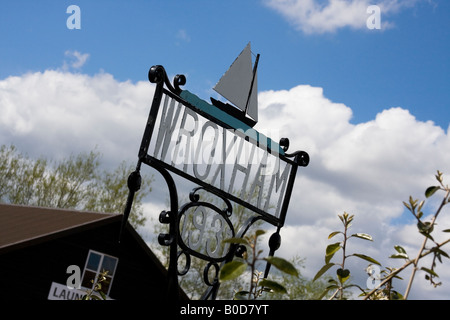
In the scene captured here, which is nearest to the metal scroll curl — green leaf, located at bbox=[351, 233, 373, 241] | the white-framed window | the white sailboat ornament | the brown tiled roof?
the white sailboat ornament

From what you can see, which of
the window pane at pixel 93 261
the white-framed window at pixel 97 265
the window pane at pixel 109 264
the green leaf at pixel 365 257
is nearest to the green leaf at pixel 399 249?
the green leaf at pixel 365 257

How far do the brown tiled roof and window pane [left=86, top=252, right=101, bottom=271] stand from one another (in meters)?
0.95

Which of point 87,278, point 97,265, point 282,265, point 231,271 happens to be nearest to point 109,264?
point 97,265

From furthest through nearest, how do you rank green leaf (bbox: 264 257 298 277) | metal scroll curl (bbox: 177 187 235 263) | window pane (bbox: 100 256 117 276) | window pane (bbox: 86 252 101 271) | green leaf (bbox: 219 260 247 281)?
window pane (bbox: 100 256 117 276), window pane (bbox: 86 252 101 271), metal scroll curl (bbox: 177 187 235 263), green leaf (bbox: 219 260 247 281), green leaf (bbox: 264 257 298 277)

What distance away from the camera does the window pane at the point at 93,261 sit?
15227 millimetres

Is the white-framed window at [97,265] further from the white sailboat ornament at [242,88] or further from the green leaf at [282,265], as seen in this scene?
the green leaf at [282,265]

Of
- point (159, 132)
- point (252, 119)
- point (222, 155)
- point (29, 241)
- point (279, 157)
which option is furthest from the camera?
point (29, 241)

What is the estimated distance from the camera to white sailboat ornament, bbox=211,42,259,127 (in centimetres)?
421

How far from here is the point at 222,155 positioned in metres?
3.70

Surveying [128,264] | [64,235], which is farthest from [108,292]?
[64,235]

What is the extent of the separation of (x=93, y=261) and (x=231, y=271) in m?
14.9

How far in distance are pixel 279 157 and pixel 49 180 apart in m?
25.1

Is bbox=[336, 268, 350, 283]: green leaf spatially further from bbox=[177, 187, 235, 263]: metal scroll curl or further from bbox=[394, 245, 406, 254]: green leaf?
bbox=[177, 187, 235, 263]: metal scroll curl
